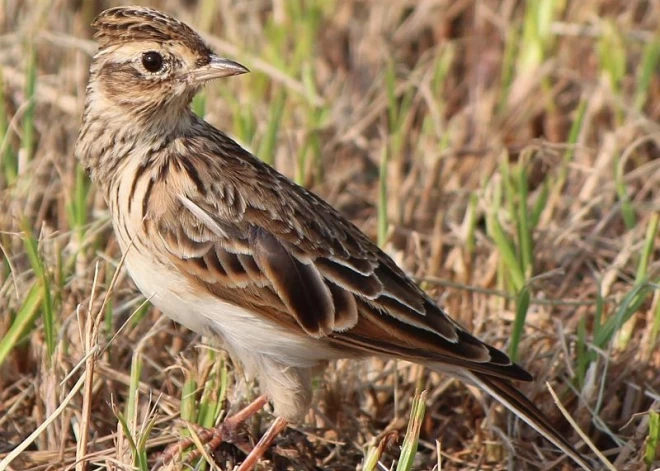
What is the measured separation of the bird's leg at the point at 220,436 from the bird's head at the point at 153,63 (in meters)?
1.23

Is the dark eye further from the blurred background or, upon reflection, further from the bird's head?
the blurred background

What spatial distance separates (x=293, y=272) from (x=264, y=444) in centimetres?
69

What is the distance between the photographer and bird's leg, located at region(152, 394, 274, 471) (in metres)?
4.82

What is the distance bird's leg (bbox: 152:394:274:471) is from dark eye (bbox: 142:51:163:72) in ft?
4.54

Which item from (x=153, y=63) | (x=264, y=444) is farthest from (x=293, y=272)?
(x=153, y=63)

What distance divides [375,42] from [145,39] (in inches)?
144

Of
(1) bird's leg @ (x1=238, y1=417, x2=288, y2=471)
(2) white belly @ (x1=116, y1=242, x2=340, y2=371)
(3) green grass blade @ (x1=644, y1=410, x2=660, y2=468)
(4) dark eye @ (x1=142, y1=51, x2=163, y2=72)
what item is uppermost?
(4) dark eye @ (x1=142, y1=51, x2=163, y2=72)

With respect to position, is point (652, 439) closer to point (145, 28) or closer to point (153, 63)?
point (153, 63)

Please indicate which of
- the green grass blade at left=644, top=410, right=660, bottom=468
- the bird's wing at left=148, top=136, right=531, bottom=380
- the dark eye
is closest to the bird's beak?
the dark eye

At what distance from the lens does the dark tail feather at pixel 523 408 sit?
486cm

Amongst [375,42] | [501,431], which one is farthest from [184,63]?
[375,42]

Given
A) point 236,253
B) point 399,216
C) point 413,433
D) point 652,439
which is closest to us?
point 413,433

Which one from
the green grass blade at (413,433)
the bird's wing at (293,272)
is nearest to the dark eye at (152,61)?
the bird's wing at (293,272)

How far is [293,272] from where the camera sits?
4949mm
